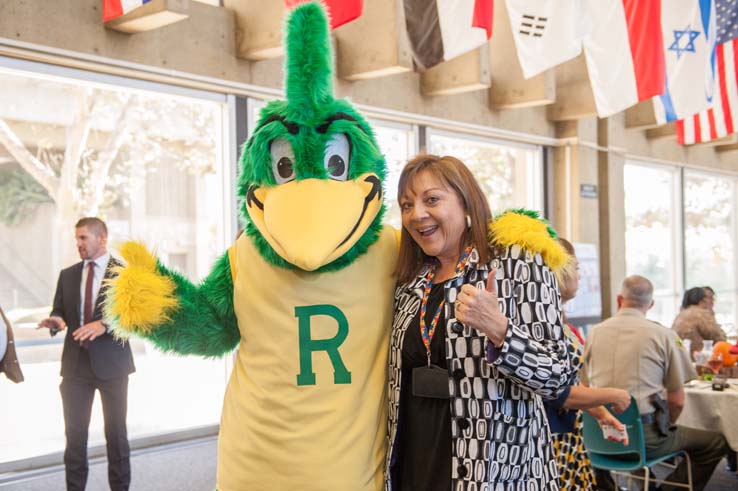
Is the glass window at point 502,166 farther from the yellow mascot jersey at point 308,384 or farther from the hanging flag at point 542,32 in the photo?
the yellow mascot jersey at point 308,384

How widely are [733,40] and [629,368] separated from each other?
444 centimetres

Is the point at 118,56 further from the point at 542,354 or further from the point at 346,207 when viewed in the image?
the point at 542,354

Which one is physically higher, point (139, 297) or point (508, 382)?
point (139, 297)

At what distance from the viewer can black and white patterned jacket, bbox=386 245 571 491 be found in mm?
1784

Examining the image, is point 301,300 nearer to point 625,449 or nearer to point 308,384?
point 308,384

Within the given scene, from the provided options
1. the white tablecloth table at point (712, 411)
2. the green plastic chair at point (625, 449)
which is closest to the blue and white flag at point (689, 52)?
the white tablecloth table at point (712, 411)

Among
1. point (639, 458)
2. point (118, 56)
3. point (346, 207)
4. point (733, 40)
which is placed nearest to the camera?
point (346, 207)

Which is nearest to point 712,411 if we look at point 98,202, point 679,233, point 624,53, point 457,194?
point 624,53

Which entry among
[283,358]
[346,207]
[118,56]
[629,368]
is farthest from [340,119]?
[118,56]

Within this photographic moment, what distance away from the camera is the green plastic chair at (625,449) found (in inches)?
151

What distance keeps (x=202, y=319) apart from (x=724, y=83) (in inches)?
265

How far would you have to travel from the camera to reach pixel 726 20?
6.86m

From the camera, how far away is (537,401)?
191 cm

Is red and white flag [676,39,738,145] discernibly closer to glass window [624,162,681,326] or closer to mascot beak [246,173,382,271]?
glass window [624,162,681,326]
